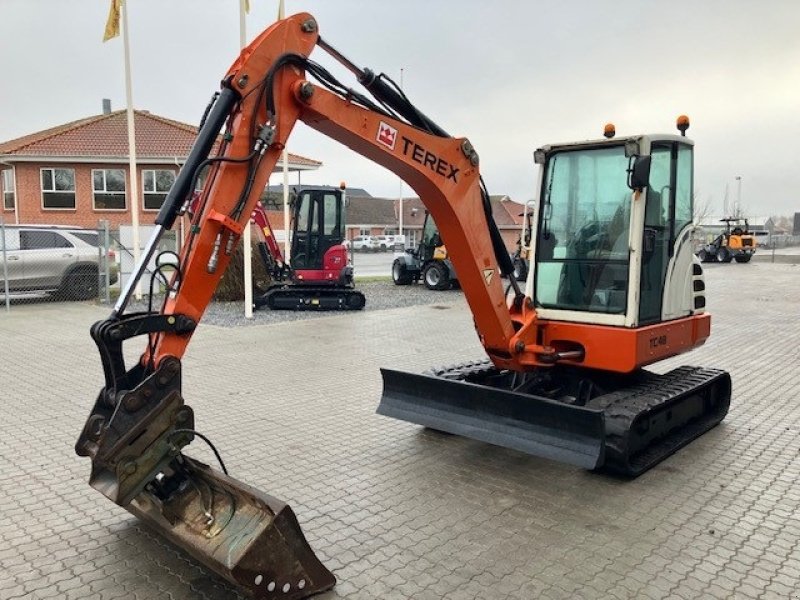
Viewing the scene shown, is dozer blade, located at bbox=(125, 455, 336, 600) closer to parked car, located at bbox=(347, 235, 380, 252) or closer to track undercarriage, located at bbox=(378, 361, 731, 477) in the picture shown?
track undercarriage, located at bbox=(378, 361, 731, 477)

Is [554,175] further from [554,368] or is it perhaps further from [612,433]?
[612,433]

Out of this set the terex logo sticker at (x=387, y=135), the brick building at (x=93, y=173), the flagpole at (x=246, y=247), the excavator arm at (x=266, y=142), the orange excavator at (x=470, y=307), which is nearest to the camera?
the orange excavator at (x=470, y=307)

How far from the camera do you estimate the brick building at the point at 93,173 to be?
26203 millimetres

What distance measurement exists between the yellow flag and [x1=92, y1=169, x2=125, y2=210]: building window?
1400 centimetres

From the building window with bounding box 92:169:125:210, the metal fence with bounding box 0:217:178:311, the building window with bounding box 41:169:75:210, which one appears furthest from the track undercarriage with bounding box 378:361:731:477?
the building window with bounding box 41:169:75:210

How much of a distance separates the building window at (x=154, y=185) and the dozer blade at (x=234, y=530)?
2525cm

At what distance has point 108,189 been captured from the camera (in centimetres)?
2742

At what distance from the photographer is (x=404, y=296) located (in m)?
18.7

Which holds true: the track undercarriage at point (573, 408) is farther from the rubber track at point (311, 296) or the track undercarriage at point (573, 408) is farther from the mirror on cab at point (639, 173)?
the rubber track at point (311, 296)

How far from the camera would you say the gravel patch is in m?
13.6

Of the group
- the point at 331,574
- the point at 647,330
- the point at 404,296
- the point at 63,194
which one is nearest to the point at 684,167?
the point at 647,330

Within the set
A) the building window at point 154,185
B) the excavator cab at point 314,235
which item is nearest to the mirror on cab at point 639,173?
the excavator cab at point 314,235

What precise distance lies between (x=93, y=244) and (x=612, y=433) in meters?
14.9

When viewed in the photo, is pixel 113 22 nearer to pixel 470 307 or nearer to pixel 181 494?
pixel 470 307
